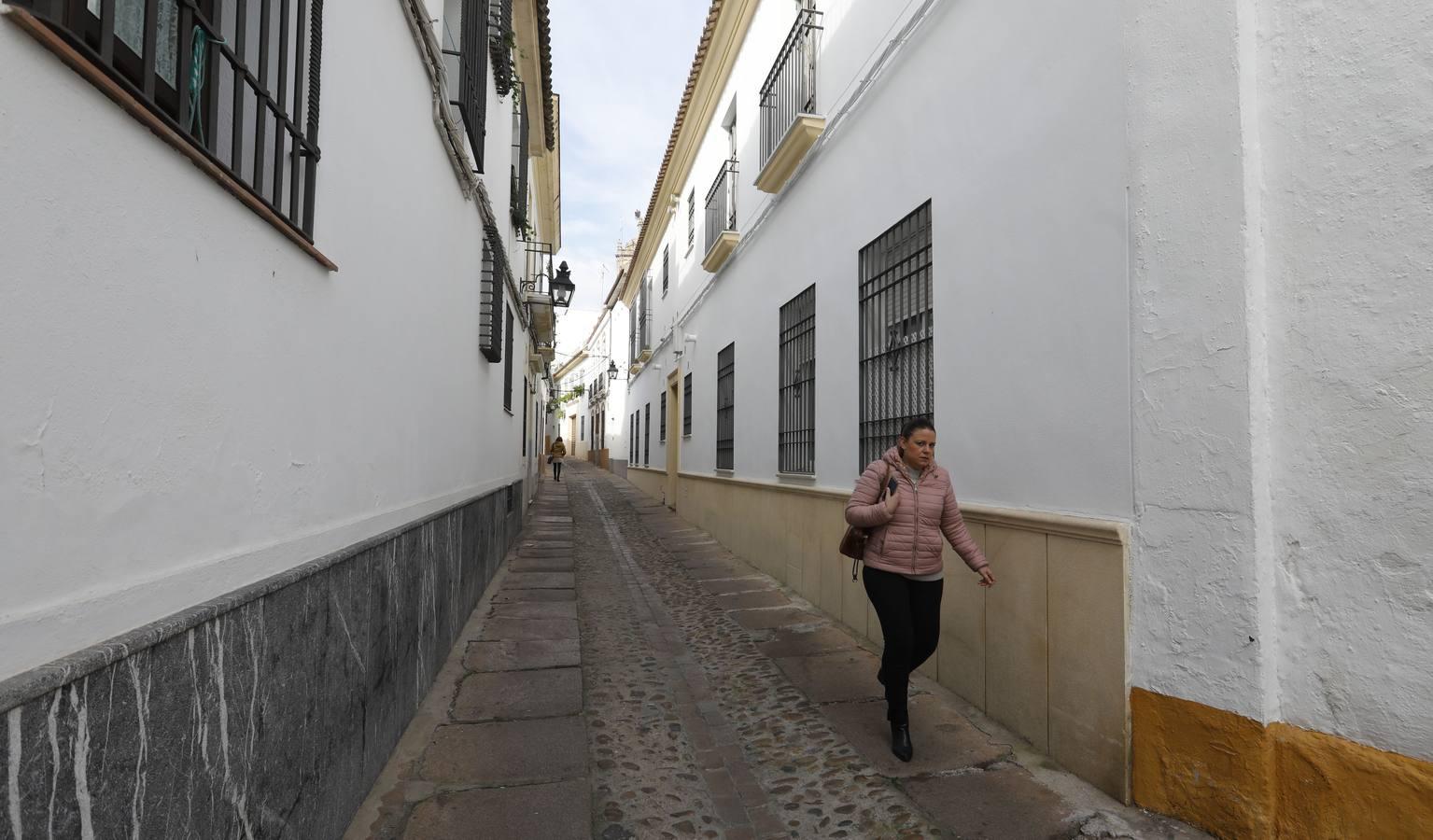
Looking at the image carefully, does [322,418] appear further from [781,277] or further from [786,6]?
[786,6]

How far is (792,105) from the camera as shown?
7.08 m

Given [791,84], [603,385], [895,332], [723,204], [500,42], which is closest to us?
[895,332]

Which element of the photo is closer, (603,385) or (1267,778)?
(1267,778)

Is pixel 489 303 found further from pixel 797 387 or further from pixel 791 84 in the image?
pixel 791 84

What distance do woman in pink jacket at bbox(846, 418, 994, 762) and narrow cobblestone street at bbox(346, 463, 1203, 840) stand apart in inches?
15.7

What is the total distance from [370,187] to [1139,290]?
3.13m

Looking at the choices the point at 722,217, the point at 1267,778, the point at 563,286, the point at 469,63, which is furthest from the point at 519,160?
the point at 1267,778

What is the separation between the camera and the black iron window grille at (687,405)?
1269cm

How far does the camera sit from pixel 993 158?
12.7 ft

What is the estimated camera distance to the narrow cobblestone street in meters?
2.83

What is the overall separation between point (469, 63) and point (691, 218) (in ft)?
26.8

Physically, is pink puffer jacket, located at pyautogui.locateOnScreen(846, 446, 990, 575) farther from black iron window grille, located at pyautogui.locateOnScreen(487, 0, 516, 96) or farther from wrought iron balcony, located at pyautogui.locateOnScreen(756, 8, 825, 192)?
black iron window grille, located at pyautogui.locateOnScreen(487, 0, 516, 96)

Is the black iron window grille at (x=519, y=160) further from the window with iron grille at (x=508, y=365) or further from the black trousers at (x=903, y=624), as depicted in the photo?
the black trousers at (x=903, y=624)

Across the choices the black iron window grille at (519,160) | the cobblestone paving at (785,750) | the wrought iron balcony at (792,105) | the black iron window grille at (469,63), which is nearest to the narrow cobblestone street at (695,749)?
the cobblestone paving at (785,750)
